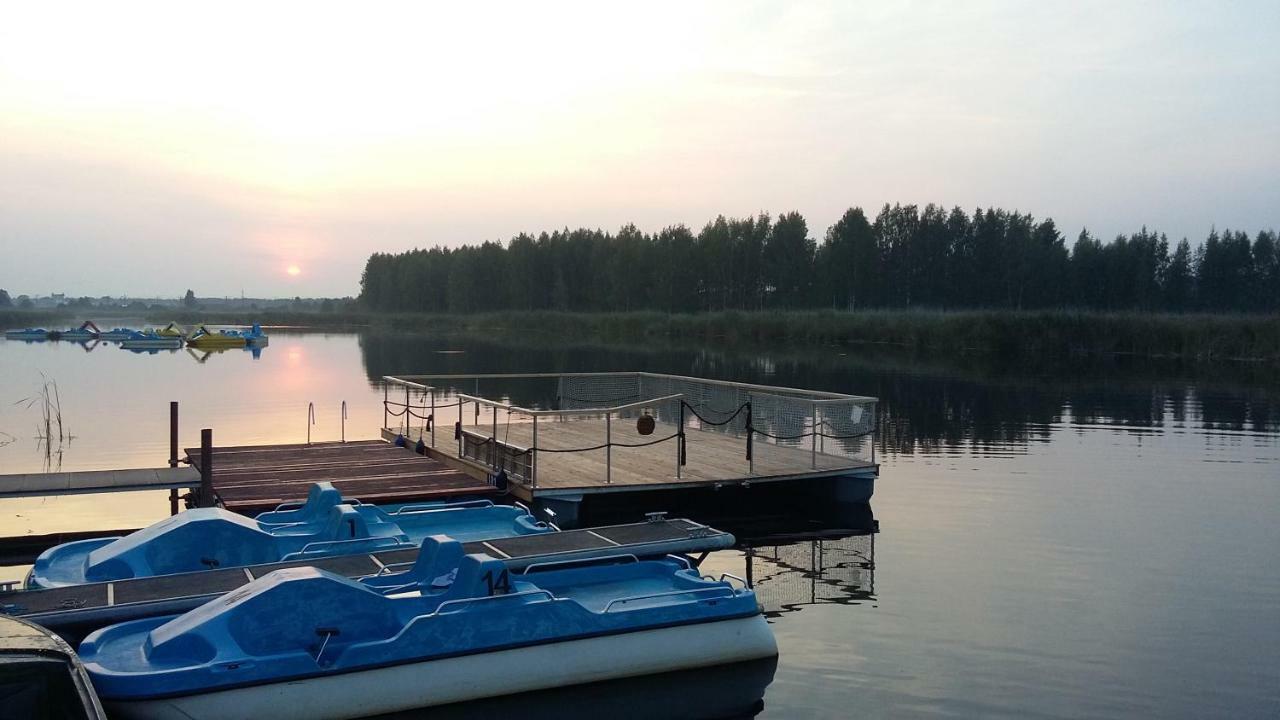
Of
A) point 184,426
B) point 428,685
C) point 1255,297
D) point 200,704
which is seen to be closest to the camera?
point 200,704

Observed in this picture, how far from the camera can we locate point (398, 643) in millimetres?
9344

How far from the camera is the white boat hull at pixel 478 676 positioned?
28.0 feet

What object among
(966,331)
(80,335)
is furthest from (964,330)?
(80,335)

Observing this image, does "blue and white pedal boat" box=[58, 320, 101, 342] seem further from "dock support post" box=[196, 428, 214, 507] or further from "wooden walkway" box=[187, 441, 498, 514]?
"dock support post" box=[196, 428, 214, 507]

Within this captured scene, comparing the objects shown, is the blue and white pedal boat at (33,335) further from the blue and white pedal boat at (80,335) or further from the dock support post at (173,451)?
the dock support post at (173,451)

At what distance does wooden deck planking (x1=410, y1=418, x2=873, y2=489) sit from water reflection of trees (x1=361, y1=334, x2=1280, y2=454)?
7.65 m

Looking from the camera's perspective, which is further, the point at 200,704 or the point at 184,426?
the point at 184,426

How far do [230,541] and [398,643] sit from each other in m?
3.85

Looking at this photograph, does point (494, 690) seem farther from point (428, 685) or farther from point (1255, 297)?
point (1255, 297)

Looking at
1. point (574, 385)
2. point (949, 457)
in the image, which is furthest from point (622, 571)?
point (949, 457)

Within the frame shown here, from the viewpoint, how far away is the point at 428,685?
30.9 ft

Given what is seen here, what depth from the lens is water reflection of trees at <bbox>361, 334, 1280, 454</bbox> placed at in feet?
104

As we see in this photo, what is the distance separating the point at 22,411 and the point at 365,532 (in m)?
28.5

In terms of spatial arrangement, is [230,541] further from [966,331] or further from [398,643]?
[966,331]
